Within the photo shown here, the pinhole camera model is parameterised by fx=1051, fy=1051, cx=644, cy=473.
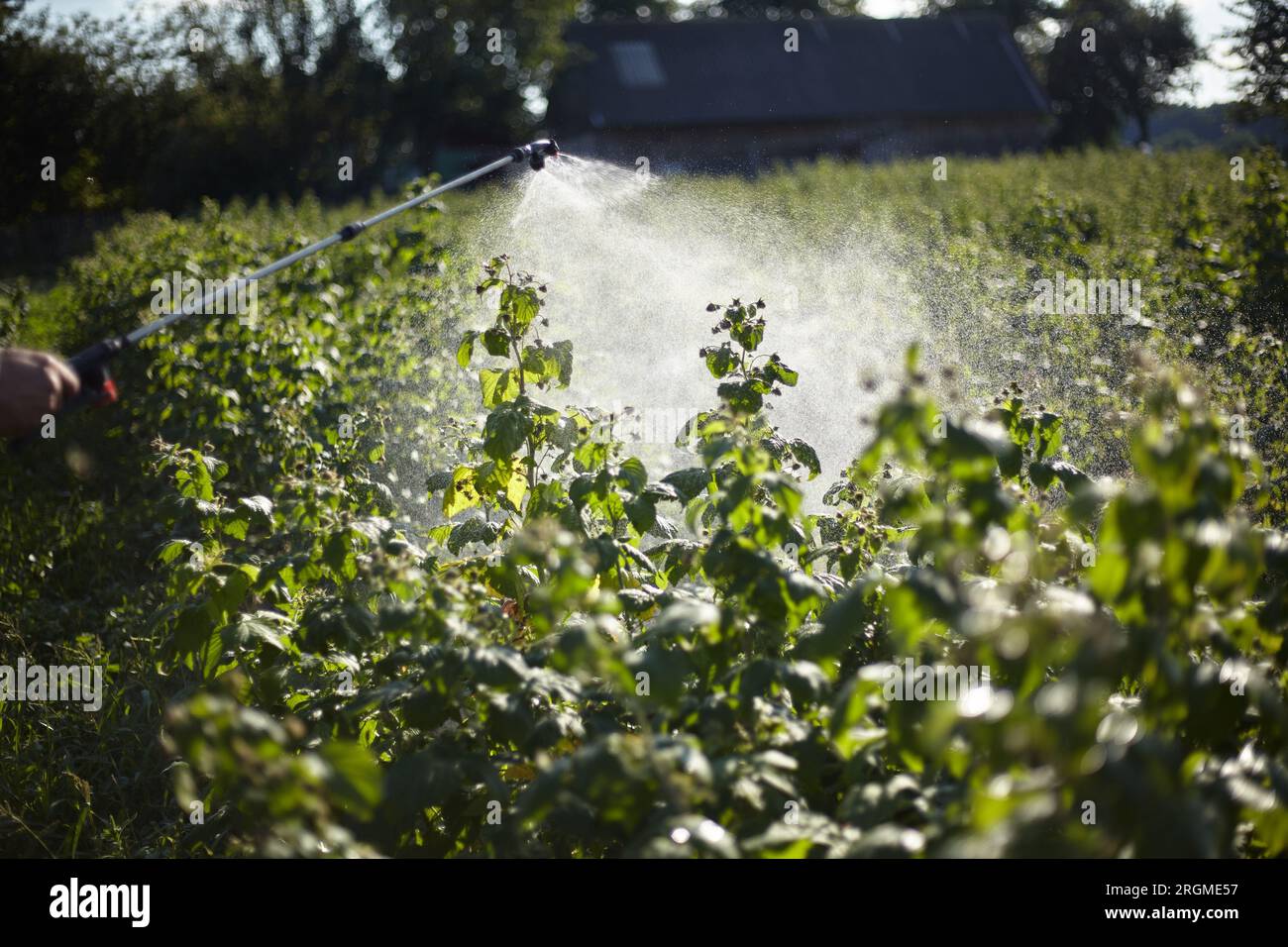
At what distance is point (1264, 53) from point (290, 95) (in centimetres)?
2724

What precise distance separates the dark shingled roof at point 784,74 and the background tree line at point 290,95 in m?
2.27

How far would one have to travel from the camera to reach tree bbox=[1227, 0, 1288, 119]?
39.1 feet

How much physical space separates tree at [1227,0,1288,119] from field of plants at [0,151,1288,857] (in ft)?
23.4

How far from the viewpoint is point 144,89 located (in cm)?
2855

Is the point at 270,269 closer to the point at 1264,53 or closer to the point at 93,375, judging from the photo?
the point at 93,375

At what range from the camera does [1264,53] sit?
1218 cm

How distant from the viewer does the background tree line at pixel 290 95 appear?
83.1ft

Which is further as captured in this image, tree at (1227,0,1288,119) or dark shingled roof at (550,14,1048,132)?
dark shingled roof at (550,14,1048,132)

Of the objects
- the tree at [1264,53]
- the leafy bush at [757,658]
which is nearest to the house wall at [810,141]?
the tree at [1264,53]

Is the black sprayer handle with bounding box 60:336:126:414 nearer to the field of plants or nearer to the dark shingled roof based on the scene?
the field of plants

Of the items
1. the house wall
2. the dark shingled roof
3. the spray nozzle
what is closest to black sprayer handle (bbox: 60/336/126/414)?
the spray nozzle
